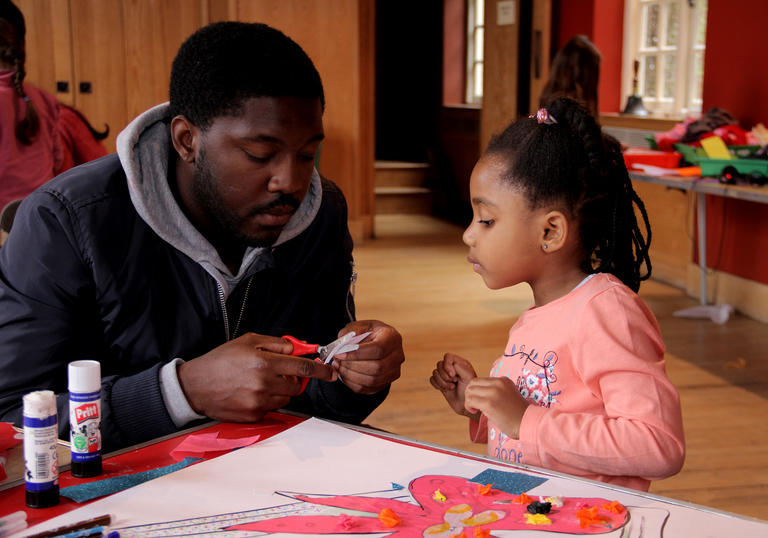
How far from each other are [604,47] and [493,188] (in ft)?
17.7

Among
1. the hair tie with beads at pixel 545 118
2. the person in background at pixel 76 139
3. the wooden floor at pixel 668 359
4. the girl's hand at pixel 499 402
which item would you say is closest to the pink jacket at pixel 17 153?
the person in background at pixel 76 139

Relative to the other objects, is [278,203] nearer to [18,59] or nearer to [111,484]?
[111,484]

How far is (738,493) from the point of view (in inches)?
95.8

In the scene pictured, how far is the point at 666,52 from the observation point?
585 cm

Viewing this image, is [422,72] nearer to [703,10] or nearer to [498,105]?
[498,105]

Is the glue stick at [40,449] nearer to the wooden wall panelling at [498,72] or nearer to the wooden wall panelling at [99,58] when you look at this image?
the wooden wall panelling at [99,58]

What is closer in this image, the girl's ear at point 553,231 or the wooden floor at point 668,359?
the girl's ear at point 553,231

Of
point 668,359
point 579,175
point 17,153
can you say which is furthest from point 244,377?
point 668,359

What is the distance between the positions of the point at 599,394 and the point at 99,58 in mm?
5656

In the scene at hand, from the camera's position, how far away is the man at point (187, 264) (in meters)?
1.16

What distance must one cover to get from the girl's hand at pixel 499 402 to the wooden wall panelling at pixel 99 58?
5507 millimetres

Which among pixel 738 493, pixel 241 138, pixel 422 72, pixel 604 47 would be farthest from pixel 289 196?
pixel 422 72

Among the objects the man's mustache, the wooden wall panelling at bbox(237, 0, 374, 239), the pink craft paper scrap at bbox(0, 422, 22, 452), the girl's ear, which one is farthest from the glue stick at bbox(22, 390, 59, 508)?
the wooden wall panelling at bbox(237, 0, 374, 239)

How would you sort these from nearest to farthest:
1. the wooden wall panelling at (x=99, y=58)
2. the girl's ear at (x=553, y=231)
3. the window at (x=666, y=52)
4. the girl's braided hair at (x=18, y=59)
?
1. the girl's ear at (x=553, y=231)
2. the girl's braided hair at (x=18, y=59)
3. the window at (x=666, y=52)
4. the wooden wall panelling at (x=99, y=58)
